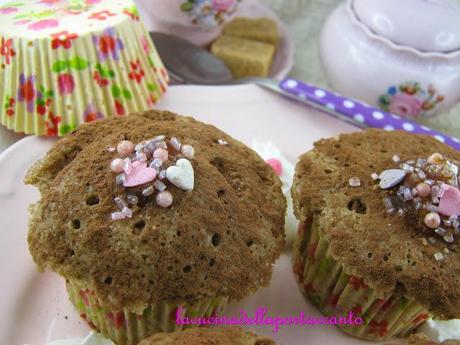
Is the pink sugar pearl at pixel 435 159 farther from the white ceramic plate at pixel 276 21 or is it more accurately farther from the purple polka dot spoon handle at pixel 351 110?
the white ceramic plate at pixel 276 21

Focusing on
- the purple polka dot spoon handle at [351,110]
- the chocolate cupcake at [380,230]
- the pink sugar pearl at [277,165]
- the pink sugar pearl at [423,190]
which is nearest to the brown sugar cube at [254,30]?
the purple polka dot spoon handle at [351,110]

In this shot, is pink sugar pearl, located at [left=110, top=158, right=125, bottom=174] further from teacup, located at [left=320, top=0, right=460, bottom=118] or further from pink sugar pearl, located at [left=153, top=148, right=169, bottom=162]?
teacup, located at [left=320, top=0, right=460, bottom=118]

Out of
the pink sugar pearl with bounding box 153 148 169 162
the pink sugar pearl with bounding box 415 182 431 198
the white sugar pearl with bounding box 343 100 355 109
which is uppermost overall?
the pink sugar pearl with bounding box 153 148 169 162

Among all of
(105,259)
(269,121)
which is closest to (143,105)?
(269,121)

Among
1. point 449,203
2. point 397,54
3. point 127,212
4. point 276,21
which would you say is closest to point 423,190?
point 449,203

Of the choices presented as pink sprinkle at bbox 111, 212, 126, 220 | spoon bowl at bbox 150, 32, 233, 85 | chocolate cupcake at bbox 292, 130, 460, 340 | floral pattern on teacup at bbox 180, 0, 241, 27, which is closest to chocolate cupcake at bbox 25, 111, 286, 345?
pink sprinkle at bbox 111, 212, 126, 220

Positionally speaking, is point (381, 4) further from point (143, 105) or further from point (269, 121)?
point (143, 105)
